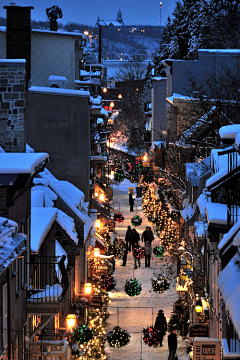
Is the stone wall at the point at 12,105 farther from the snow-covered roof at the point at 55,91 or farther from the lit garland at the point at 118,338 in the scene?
the snow-covered roof at the point at 55,91

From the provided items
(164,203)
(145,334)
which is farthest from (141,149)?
(145,334)

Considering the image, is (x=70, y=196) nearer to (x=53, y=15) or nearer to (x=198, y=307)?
(x=198, y=307)

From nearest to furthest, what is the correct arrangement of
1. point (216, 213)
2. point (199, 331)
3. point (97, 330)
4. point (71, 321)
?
point (216, 213) < point (199, 331) < point (71, 321) < point (97, 330)

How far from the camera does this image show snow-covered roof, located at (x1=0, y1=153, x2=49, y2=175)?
37.5ft

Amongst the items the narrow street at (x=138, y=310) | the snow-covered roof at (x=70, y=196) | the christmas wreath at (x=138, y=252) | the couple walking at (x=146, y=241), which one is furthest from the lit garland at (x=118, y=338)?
the couple walking at (x=146, y=241)

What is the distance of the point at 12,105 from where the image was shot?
14.5m

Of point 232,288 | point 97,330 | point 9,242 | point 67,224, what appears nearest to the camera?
point 232,288

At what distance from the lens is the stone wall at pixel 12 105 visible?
567 inches

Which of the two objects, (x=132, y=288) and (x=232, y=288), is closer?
(x=232, y=288)

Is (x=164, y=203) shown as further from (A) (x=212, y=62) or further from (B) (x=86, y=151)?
(B) (x=86, y=151)

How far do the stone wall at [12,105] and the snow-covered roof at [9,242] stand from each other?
363cm

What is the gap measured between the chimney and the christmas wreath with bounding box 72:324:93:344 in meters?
6.97

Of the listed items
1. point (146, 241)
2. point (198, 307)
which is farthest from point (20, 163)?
point (146, 241)

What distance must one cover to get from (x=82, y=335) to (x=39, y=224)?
5.37 meters
